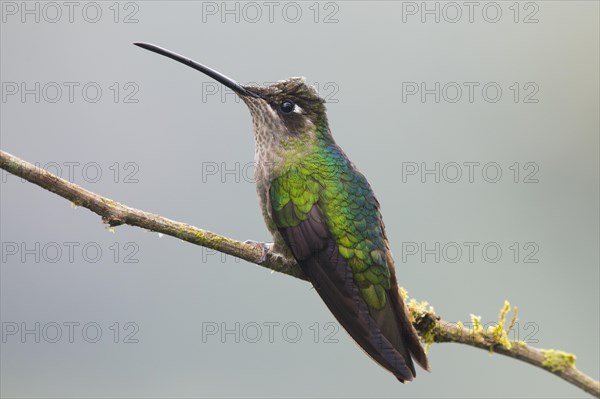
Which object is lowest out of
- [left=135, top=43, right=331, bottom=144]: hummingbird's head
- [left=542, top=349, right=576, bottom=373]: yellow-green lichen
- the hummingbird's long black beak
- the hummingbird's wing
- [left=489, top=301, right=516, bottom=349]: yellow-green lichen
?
[left=542, top=349, right=576, bottom=373]: yellow-green lichen

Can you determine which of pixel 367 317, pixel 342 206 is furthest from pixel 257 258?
pixel 367 317

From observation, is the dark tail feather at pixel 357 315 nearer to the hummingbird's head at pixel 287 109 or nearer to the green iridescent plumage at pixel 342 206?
the green iridescent plumage at pixel 342 206

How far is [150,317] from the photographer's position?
14.7 metres

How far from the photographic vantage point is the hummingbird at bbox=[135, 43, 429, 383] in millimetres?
3973

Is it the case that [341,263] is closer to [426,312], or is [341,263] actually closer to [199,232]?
[426,312]

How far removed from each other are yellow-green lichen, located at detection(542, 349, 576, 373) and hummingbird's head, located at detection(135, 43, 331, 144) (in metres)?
1.98

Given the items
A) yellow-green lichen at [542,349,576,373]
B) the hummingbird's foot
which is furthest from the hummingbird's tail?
yellow-green lichen at [542,349,576,373]

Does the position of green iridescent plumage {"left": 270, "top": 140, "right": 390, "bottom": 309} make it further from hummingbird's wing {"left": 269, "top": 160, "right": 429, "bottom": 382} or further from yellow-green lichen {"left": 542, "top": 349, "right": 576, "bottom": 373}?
yellow-green lichen {"left": 542, "top": 349, "right": 576, "bottom": 373}

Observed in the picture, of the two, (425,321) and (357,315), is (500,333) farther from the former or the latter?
(357,315)

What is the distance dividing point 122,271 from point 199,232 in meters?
13.3

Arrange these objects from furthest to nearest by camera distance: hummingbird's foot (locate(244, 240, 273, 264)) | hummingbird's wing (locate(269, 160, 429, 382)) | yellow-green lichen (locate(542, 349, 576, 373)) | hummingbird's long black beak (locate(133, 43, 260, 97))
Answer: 1. hummingbird's long black beak (locate(133, 43, 260, 97))
2. hummingbird's foot (locate(244, 240, 273, 264))
3. hummingbird's wing (locate(269, 160, 429, 382))
4. yellow-green lichen (locate(542, 349, 576, 373))

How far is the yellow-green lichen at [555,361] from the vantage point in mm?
3521

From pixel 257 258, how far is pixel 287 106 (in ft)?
3.65

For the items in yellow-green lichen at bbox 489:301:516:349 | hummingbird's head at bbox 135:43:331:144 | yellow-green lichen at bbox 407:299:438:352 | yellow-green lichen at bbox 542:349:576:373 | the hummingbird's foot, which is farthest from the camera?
hummingbird's head at bbox 135:43:331:144
